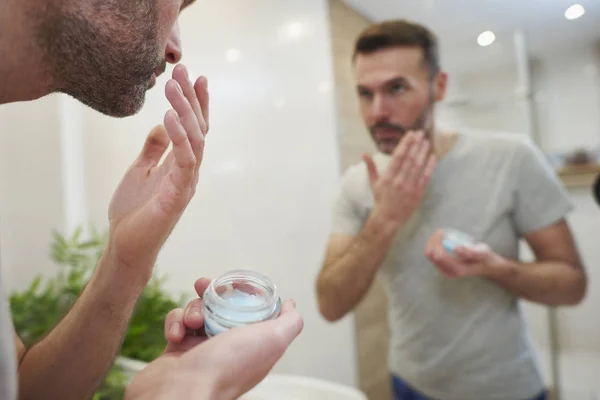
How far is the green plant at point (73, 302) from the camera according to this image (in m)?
0.47

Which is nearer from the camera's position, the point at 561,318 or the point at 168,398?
the point at 168,398

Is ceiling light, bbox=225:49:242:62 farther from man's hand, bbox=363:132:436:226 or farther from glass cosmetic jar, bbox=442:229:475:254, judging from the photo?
glass cosmetic jar, bbox=442:229:475:254

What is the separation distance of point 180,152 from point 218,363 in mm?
162

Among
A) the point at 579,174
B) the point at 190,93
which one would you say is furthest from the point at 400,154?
the point at 190,93

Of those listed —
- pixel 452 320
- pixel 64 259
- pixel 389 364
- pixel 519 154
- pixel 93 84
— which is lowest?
pixel 389 364

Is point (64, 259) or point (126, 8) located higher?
point (126, 8)

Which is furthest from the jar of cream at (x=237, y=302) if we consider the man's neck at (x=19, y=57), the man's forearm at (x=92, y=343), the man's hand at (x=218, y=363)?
the man's neck at (x=19, y=57)

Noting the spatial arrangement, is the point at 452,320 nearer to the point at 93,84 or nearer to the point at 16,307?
the point at 93,84

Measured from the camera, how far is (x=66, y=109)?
0.85 metres

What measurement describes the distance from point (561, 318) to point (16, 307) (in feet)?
3.22

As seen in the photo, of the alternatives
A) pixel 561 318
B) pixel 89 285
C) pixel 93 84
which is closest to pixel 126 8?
pixel 93 84

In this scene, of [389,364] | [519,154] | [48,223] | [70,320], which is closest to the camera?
[70,320]

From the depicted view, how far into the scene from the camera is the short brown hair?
0.75 meters

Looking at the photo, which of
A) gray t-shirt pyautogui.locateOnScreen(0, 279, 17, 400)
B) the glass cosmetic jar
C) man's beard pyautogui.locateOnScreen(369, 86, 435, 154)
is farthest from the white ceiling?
gray t-shirt pyautogui.locateOnScreen(0, 279, 17, 400)
